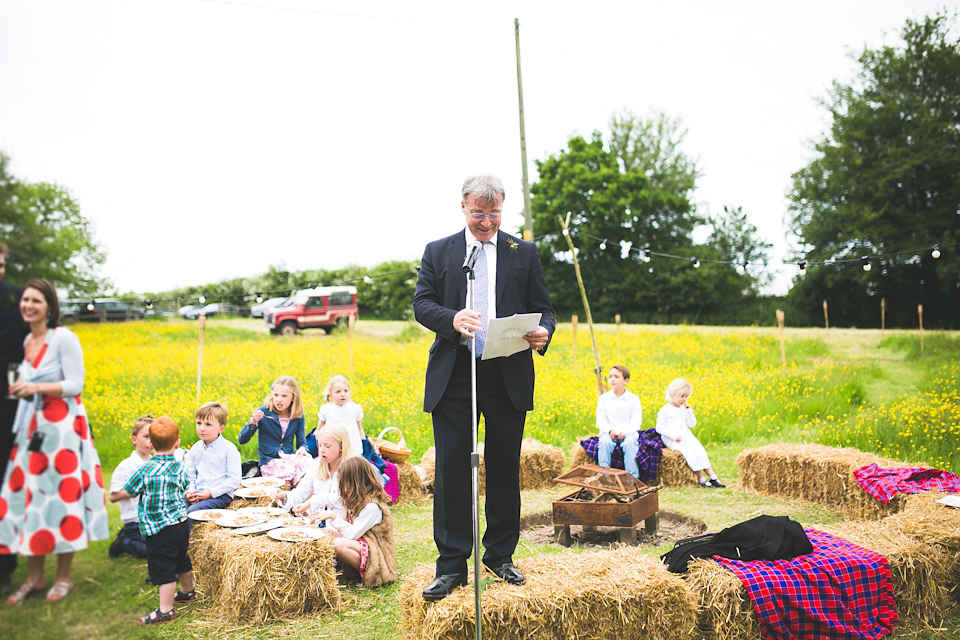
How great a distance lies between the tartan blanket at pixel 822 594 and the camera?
3818mm

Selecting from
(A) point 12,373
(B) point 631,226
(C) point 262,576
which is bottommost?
(C) point 262,576

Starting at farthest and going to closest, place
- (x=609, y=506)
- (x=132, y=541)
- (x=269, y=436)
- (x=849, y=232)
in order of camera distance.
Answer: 1. (x=849, y=232)
2. (x=269, y=436)
3. (x=609, y=506)
4. (x=132, y=541)

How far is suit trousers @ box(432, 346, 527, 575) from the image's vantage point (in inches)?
129

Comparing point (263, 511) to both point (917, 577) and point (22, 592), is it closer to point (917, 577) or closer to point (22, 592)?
point (22, 592)

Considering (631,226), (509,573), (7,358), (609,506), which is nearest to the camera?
(7,358)

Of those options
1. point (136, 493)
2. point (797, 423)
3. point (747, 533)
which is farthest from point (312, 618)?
point (797, 423)

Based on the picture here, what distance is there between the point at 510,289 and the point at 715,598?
1.99 m

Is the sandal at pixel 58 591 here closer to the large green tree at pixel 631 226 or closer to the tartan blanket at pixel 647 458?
the tartan blanket at pixel 647 458

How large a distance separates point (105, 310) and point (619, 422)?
6271 millimetres

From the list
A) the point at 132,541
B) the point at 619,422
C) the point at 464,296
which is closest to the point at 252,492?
the point at 464,296

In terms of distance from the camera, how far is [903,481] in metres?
5.71

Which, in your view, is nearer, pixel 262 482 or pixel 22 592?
pixel 22 592

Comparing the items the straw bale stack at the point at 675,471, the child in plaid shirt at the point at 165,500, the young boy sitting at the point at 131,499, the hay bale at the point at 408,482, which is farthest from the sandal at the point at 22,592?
the straw bale stack at the point at 675,471

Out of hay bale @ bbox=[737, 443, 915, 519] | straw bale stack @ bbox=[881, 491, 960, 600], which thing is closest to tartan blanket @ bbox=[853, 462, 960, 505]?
hay bale @ bbox=[737, 443, 915, 519]
